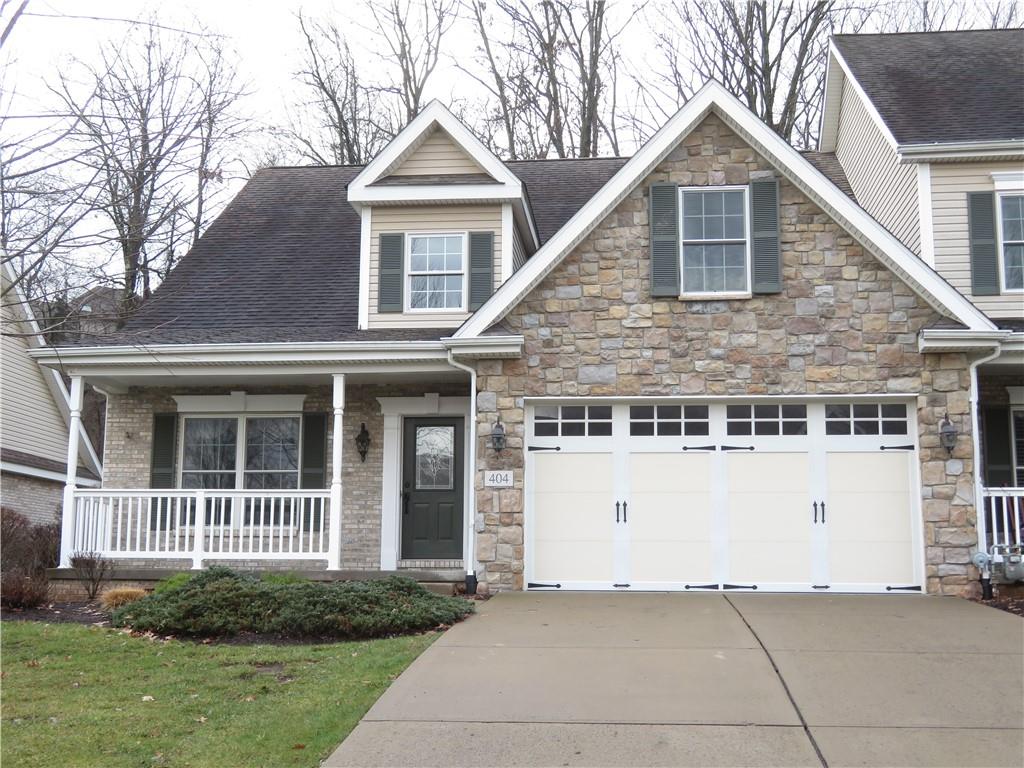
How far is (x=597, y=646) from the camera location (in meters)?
7.90

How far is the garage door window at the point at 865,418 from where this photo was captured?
36.2 ft

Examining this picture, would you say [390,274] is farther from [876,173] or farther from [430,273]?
[876,173]

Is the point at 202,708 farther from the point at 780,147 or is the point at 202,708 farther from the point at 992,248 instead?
the point at 992,248

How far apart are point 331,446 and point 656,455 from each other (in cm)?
460

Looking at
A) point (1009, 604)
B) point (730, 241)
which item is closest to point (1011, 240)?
point (730, 241)

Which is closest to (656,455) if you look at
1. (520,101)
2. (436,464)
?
(436,464)

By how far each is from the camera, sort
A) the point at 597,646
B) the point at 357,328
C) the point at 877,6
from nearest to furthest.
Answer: the point at 597,646, the point at 357,328, the point at 877,6

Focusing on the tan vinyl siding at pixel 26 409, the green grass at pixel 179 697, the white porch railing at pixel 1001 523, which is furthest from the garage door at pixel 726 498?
the tan vinyl siding at pixel 26 409

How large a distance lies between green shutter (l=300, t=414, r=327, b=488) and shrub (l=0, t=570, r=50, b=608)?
3.65m

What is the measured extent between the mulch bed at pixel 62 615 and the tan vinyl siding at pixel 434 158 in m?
6.86

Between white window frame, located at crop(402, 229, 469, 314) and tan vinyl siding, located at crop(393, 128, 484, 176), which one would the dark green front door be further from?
tan vinyl siding, located at crop(393, 128, 484, 176)

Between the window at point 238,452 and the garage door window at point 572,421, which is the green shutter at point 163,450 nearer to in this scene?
the window at point 238,452

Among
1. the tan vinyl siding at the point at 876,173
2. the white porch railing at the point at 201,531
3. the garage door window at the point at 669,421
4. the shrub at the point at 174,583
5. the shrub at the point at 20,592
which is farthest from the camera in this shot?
the tan vinyl siding at the point at 876,173

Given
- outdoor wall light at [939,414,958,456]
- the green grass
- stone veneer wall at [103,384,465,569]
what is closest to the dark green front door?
stone veneer wall at [103,384,465,569]
